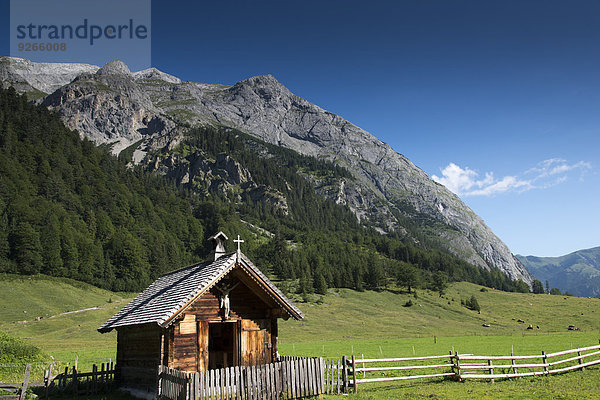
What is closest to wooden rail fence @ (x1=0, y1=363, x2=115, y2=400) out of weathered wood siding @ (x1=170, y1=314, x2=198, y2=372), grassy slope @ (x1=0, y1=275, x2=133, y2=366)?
weathered wood siding @ (x1=170, y1=314, x2=198, y2=372)

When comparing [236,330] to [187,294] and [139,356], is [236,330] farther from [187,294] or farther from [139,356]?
[139,356]

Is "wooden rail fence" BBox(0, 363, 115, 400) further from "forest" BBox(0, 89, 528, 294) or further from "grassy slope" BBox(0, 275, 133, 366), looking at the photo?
"forest" BBox(0, 89, 528, 294)

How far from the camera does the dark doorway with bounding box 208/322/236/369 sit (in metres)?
26.6

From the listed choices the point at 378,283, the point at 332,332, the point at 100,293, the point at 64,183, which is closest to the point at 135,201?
the point at 64,183

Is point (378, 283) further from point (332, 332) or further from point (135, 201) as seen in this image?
point (135, 201)

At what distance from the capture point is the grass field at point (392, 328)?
24938 mm

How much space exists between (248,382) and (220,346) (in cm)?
943

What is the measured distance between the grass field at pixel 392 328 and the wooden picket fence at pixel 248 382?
2.62 metres

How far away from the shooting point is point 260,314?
23.4 meters

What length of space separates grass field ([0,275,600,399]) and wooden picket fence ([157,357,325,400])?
2.62 metres

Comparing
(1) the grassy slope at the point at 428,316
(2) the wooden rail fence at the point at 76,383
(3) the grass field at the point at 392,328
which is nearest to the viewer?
(2) the wooden rail fence at the point at 76,383

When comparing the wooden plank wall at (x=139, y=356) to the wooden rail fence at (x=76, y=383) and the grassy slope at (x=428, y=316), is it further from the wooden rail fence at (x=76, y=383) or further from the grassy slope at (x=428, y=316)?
the grassy slope at (x=428, y=316)

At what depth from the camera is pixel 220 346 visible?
27.4 meters

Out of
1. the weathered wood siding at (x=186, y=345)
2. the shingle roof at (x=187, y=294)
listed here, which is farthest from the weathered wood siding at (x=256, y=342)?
the weathered wood siding at (x=186, y=345)
